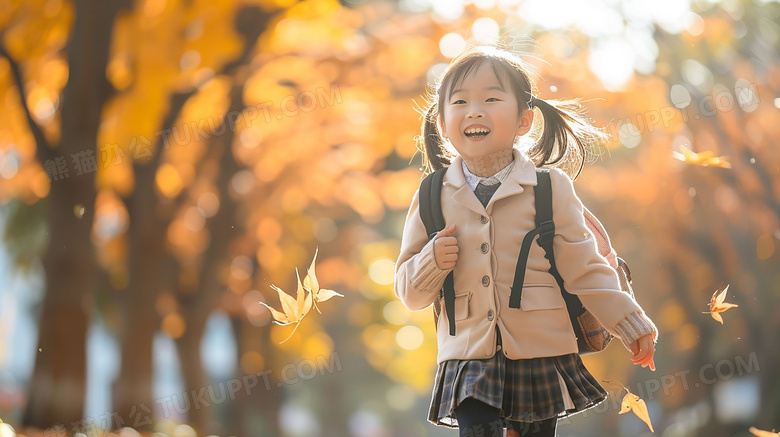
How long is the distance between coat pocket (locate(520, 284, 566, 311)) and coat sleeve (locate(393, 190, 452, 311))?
8.8 inches

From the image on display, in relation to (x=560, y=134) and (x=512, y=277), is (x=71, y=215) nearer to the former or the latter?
(x=560, y=134)

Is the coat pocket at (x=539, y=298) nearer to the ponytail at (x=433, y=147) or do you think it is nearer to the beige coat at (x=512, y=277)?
the beige coat at (x=512, y=277)

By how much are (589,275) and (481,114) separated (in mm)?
534

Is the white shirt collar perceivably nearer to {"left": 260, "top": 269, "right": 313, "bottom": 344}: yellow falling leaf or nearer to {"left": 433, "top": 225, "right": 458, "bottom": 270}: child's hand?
{"left": 433, "top": 225, "right": 458, "bottom": 270}: child's hand

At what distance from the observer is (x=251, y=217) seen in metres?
8.58

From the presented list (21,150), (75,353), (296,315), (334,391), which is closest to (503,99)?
(296,315)

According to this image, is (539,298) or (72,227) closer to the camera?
(539,298)

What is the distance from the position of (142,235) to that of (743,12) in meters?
6.37

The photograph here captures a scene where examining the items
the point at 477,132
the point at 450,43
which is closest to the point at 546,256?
the point at 477,132

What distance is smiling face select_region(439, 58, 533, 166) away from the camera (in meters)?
2.04

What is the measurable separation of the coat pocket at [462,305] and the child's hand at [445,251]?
4.1 inches

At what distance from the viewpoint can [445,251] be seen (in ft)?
6.40

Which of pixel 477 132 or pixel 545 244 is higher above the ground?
pixel 477 132

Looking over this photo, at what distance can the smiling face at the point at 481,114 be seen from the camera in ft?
6.68
